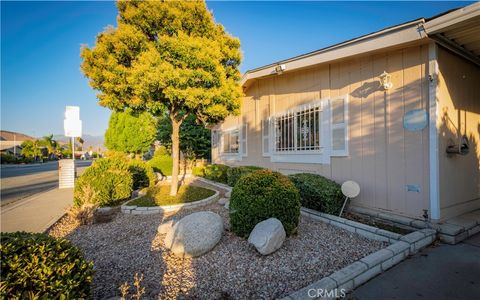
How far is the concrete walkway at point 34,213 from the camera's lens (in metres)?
5.20

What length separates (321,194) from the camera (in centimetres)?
509

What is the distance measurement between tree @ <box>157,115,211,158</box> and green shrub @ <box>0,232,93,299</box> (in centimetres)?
1293

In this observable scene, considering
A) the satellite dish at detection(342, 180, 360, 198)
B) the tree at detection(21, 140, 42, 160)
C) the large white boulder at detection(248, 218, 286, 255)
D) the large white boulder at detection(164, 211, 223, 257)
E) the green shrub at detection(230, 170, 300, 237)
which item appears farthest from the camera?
the tree at detection(21, 140, 42, 160)

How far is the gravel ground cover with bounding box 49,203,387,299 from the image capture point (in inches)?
106

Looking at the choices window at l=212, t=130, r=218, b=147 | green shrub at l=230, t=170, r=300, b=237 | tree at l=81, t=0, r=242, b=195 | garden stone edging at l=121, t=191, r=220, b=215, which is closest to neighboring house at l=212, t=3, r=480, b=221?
tree at l=81, t=0, r=242, b=195

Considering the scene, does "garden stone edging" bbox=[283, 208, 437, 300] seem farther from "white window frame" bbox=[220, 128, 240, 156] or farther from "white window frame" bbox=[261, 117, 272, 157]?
"white window frame" bbox=[220, 128, 240, 156]

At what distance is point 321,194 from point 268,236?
2.26m

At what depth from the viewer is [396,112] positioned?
4.69 m

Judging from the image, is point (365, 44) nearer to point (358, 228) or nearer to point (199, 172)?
point (358, 228)

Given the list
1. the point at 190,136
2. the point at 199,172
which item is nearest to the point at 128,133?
the point at 190,136

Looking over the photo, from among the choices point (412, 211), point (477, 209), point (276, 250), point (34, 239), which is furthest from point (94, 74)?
point (477, 209)

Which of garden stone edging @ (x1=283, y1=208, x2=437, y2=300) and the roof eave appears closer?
garden stone edging @ (x1=283, y1=208, x2=437, y2=300)

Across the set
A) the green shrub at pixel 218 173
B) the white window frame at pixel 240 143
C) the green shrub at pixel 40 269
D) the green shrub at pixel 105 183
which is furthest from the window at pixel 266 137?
the green shrub at pixel 40 269

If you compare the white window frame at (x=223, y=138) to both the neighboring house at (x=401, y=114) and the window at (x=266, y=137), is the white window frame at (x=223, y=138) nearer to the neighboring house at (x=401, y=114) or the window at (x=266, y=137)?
the window at (x=266, y=137)
